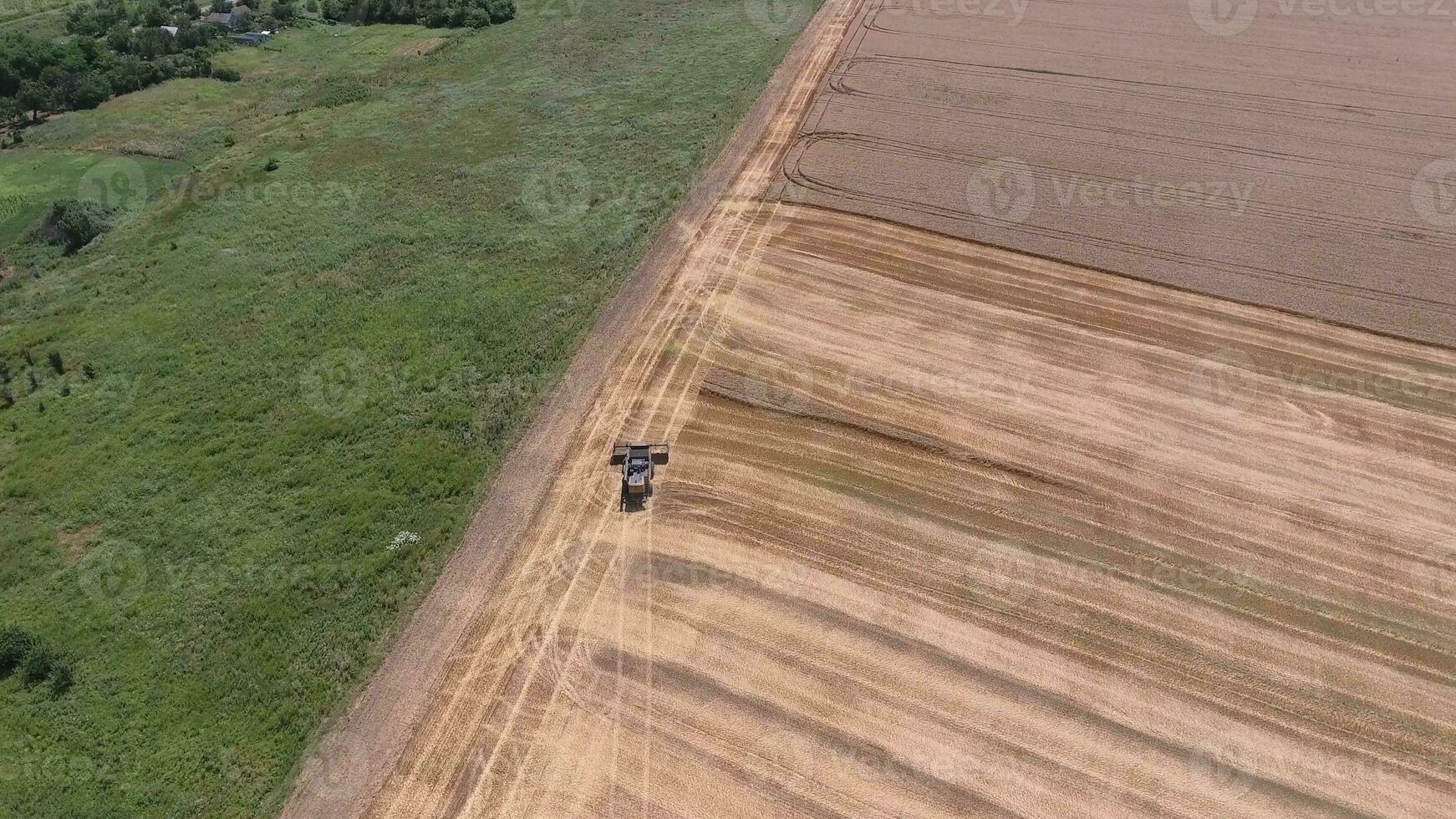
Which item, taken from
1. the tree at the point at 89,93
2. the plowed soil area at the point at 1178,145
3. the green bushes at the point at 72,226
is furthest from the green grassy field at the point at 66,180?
the plowed soil area at the point at 1178,145

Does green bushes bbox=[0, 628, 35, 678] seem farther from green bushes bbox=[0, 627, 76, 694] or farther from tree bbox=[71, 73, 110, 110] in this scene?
tree bbox=[71, 73, 110, 110]

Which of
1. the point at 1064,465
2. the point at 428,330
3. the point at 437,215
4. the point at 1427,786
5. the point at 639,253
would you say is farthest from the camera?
the point at 437,215

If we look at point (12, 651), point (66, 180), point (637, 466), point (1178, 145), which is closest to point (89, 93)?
point (66, 180)

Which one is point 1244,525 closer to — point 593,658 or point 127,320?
point 593,658

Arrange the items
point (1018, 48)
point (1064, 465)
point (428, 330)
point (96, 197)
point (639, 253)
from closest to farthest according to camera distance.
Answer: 1. point (1064, 465)
2. point (428, 330)
3. point (639, 253)
4. point (96, 197)
5. point (1018, 48)

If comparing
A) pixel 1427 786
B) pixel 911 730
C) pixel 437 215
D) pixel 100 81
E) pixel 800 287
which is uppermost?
pixel 100 81

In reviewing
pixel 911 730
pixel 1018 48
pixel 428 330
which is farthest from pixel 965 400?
pixel 1018 48

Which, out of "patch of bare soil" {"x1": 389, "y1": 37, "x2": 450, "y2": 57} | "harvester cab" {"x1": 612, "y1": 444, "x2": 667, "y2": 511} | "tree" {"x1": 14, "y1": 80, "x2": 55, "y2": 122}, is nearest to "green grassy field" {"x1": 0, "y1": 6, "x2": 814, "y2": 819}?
"tree" {"x1": 14, "y1": 80, "x2": 55, "y2": 122}

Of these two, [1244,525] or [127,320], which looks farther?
[127,320]

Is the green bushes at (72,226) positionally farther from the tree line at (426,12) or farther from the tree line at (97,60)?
the tree line at (426,12)
